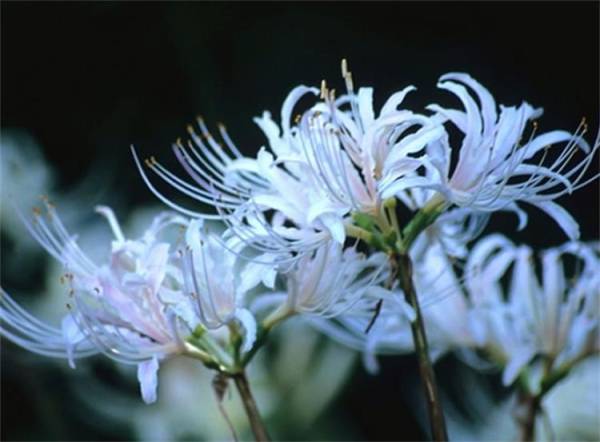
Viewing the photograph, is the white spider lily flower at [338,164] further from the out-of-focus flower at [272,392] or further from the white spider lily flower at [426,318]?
the out-of-focus flower at [272,392]

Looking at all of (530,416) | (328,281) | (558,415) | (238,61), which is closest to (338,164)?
(328,281)

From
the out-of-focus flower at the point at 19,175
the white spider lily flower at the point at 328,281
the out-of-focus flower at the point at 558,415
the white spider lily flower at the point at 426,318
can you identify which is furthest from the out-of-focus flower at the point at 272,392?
the white spider lily flower at the point at 328,281

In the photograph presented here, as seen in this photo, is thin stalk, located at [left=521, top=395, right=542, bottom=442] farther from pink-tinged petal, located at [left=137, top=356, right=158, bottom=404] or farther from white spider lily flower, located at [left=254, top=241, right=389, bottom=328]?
pink-tinged petal, located at [left=137, top=356, right=158, bottom=404]

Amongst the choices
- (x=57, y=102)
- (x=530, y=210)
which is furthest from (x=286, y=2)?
(x=530, y=210)

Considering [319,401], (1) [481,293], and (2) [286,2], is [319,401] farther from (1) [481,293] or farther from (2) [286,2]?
(2) [286,2]

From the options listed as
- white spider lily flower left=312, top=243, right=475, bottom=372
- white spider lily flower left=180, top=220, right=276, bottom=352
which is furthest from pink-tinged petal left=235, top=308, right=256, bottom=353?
white spider lily flower left=312, top=243, right=475, bottom=372

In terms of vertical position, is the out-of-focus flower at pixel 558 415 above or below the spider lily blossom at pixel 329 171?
below

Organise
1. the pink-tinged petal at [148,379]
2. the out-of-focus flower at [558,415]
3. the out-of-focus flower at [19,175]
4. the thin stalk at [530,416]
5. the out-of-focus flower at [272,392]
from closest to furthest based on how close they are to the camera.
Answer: the pink-tinged petal at [148,379] → the thin stalk at [530,416] → the out-of-focus flower at [558,415] → the out-of-focus flower at [272,392] → the out-of-focus flower at [19,175]

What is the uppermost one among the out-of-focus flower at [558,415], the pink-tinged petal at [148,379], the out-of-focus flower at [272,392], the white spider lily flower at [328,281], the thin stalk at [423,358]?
the pink-tinged petal at [148,379]
